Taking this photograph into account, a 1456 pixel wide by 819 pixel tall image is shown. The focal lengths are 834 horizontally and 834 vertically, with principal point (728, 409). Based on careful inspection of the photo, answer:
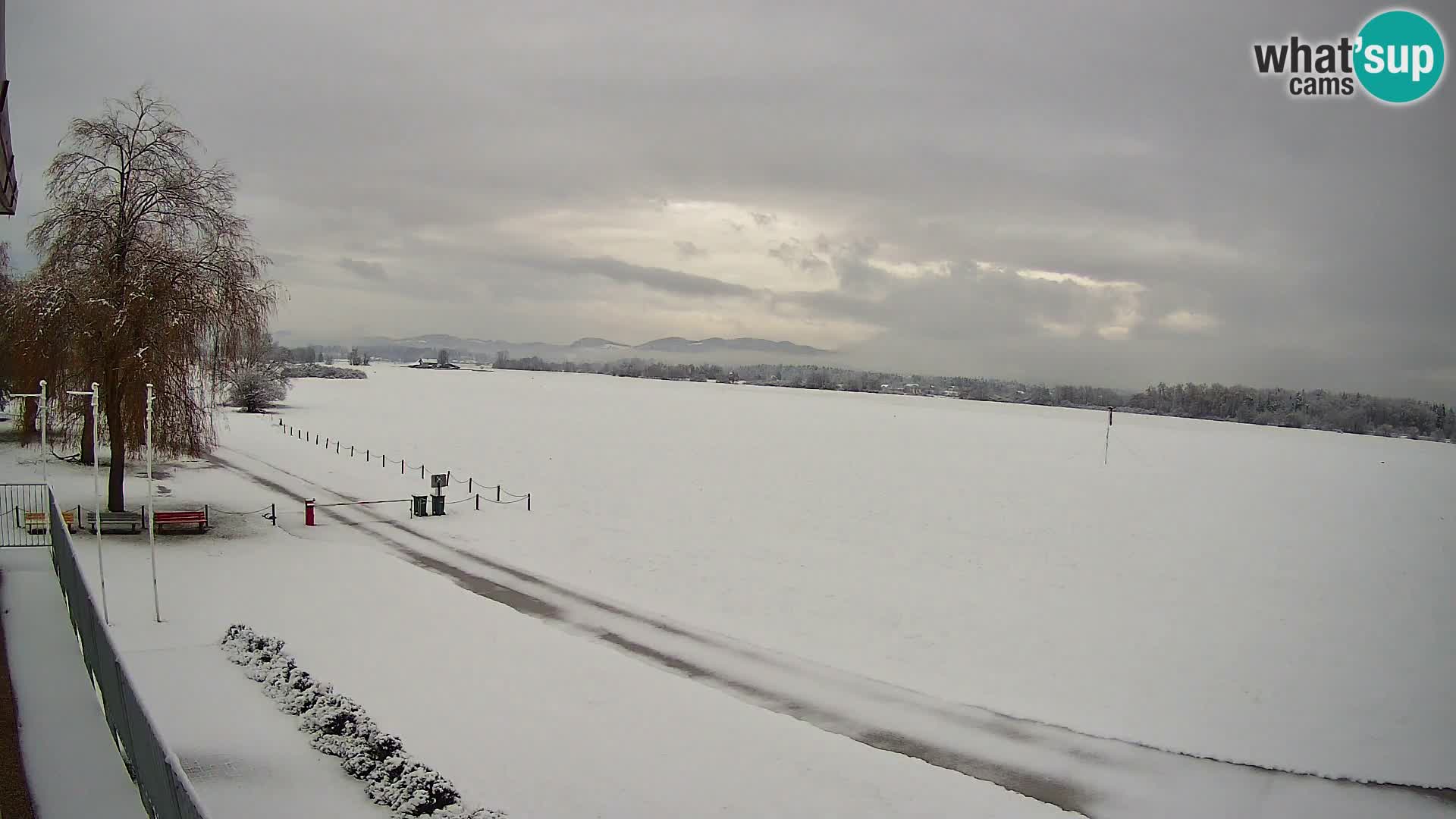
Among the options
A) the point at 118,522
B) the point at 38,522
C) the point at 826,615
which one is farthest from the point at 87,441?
the point at 826,615

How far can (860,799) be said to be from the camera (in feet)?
36.9

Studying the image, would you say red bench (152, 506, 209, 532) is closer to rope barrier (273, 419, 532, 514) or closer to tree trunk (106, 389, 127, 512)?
tree trunk (106, 389, 127, 512)

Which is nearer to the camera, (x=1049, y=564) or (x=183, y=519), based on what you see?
(x=183, y=519)

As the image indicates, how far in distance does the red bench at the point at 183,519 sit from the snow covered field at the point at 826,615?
2.50 ft

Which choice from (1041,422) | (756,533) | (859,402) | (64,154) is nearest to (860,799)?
(756,533)

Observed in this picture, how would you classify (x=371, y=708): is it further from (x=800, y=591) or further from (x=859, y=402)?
(x=859, y=402)

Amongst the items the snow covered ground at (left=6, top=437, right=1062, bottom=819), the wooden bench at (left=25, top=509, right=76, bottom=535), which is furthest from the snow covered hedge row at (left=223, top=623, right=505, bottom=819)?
the wooden bench at (left=25, top=509, right=76, bottom=535)

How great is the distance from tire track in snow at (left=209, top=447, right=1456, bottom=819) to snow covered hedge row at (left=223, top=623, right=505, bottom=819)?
5.93 meters

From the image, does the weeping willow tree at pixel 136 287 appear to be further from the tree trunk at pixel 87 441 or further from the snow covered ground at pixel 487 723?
the snow covered ground at pixel 487 723

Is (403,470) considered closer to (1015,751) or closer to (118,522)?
(118,522)

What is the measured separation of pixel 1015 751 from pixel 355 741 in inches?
390

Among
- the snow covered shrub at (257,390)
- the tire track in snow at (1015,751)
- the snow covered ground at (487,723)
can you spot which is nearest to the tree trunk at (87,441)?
the snow covered ground at (487,723)

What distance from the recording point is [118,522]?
25562 millimetres

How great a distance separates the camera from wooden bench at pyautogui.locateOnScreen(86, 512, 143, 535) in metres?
25.1
